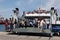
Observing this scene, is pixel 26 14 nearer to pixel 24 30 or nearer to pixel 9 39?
pixel 24 30

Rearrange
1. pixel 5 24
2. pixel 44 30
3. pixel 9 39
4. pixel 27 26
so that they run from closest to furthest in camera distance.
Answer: pixel 9 39
pixel 44 30
pixel 27 26
pixel 5 24

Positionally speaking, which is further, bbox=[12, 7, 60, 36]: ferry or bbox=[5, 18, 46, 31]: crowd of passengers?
bbox=[5, 18, 46, 31]: crowd of passengers

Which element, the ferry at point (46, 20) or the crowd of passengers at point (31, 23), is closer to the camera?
the ferry at point (46, 20)

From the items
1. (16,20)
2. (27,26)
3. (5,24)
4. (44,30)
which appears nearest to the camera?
(44,30)

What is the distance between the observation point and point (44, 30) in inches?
760

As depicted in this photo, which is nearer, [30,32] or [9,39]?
[9,39]

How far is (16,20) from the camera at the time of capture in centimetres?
2253

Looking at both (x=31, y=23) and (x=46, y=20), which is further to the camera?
(x=46, y=20)

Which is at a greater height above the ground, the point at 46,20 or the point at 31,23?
the point at 46,20

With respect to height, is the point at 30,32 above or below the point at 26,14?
below

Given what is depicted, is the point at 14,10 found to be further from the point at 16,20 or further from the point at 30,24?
the point at 30,24

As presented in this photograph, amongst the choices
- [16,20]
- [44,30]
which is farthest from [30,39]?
[16,20]

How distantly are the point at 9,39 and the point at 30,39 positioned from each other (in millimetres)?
1485

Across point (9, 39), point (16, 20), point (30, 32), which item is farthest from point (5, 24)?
point (9, 39)
